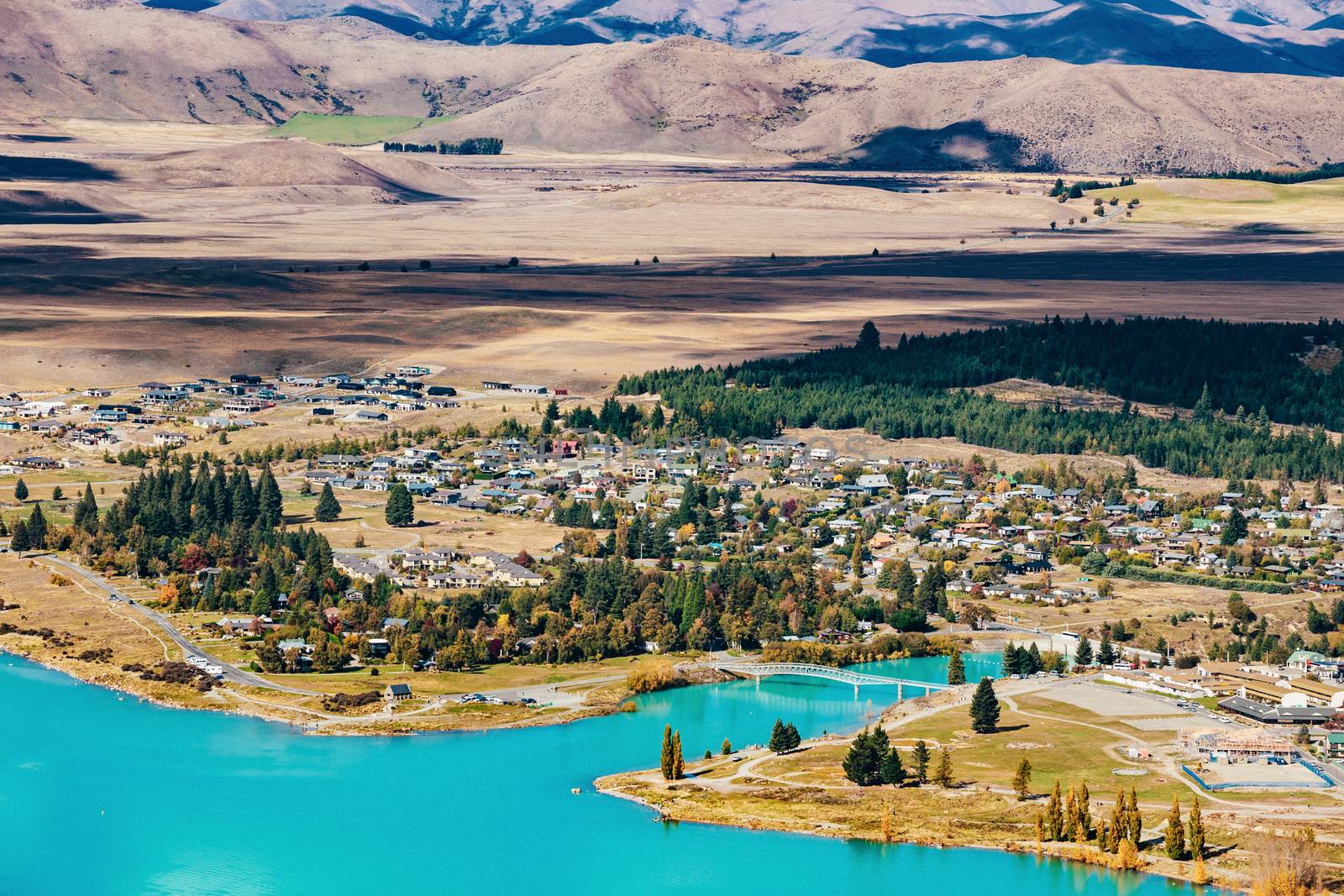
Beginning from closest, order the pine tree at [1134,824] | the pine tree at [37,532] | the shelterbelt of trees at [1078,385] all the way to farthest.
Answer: the pine tree at [1134,824] < the pine tree at [37,532] < the shelterbelt of trees at [1078,385]

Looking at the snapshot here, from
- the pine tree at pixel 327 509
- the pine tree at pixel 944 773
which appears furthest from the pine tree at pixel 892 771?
the pine tree at pixel 327 509

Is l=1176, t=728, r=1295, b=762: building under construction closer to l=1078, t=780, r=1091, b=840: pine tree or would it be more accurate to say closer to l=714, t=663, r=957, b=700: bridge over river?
l=1078, t=780, r=1091, b=840: pine tree

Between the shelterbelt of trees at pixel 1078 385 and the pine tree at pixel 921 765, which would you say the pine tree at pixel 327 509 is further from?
the pine tree at pixel 921 765

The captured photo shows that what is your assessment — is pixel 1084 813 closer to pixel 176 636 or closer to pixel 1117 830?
pixel 1117 830

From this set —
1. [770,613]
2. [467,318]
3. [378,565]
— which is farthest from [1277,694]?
[467,318]

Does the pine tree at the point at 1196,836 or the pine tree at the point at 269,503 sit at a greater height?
the pine tree at the point at 269,503

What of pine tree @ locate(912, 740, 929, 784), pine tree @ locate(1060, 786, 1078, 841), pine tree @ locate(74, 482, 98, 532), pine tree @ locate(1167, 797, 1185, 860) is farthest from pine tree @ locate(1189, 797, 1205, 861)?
pine tree @ locate(74, 482, 98, 532)

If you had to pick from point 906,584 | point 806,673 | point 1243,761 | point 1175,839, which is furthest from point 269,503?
point 1175,839
